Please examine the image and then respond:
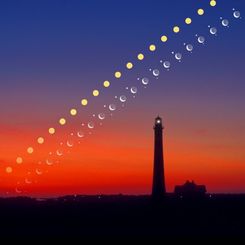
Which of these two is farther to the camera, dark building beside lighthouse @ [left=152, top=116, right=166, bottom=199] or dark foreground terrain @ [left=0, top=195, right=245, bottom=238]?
dark building beside lighthouse @ [left=152, top=116, right=166, bottom=199]

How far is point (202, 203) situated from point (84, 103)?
146ft

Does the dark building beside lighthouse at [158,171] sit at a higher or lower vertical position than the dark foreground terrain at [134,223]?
higher

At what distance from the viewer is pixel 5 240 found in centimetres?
1886

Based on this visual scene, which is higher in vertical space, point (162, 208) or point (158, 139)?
point (158, 139)

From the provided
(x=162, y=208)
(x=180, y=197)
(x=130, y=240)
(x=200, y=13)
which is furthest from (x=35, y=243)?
(x=180, y=197)

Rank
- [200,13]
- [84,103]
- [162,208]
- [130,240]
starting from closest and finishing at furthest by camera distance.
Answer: [200,13], [84,103], [130,240], [162,208]

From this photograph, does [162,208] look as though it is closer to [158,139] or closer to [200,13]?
[158,139]

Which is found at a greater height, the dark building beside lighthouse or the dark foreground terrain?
the dark building beside lighthouse

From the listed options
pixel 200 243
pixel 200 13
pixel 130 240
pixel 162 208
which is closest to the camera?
pixel 200 13

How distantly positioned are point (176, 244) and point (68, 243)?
3351mm

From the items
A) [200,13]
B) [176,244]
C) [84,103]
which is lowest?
[176,244]

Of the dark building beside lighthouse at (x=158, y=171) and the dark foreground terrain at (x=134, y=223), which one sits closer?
the dark foreground terrain at (x=134, y=223)

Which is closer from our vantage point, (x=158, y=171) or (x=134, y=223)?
(x=134, y=223)

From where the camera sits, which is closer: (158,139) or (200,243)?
(200,243)
